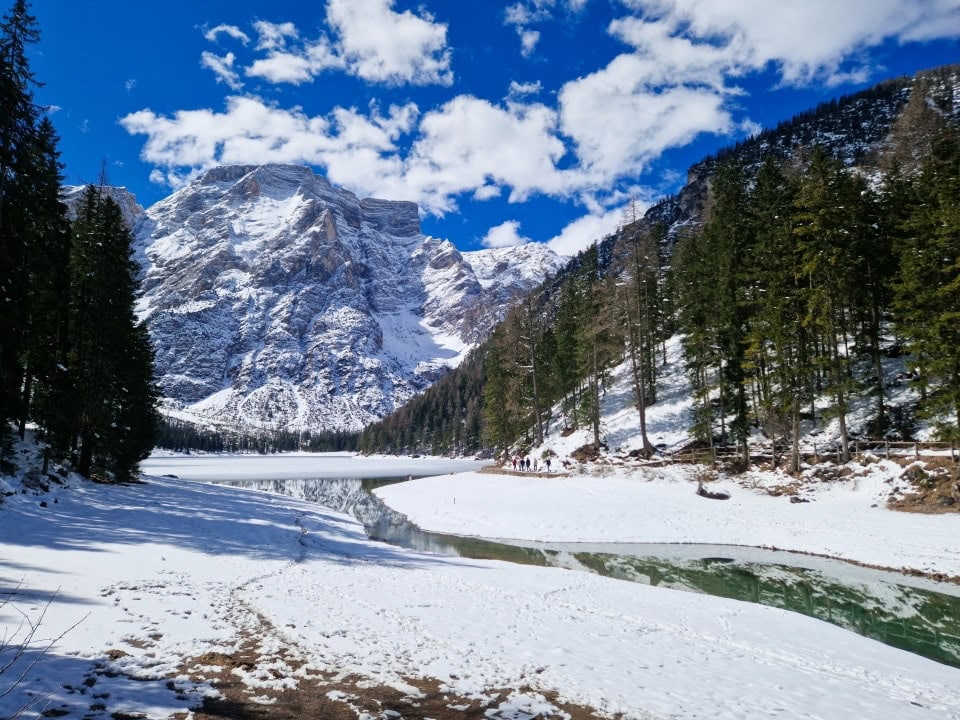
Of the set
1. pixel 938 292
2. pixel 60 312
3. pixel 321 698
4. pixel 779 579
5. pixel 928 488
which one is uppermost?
pixel 938 292

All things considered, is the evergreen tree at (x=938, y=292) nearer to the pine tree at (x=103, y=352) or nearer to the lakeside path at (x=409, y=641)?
the lakeside path at (x=409, y=641)

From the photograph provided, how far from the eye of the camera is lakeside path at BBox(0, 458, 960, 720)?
6941 mm

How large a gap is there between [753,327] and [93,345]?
113ft

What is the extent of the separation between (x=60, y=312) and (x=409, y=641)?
2257 cm

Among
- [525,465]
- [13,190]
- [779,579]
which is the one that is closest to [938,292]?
[779,579]

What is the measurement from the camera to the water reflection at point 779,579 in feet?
39.9

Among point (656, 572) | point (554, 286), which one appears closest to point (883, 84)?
point (554, 286)

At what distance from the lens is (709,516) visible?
964 inches

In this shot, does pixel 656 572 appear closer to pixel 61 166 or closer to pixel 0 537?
pixel 0 537

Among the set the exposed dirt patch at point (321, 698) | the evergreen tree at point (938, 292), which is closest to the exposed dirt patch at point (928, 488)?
the evergreen tree at point (938, 292)

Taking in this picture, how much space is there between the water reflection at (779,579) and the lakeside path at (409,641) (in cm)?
209

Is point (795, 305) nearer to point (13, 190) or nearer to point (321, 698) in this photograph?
point (321, 698)

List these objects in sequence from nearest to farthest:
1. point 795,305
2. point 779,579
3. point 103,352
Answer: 1. point 779,579
2. point 103,352
3. point 795,305

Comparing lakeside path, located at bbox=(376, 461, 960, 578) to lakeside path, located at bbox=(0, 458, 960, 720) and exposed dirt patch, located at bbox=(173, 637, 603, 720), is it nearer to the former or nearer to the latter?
lakeside path, located at bbox=(0, 458, 960, 720)
